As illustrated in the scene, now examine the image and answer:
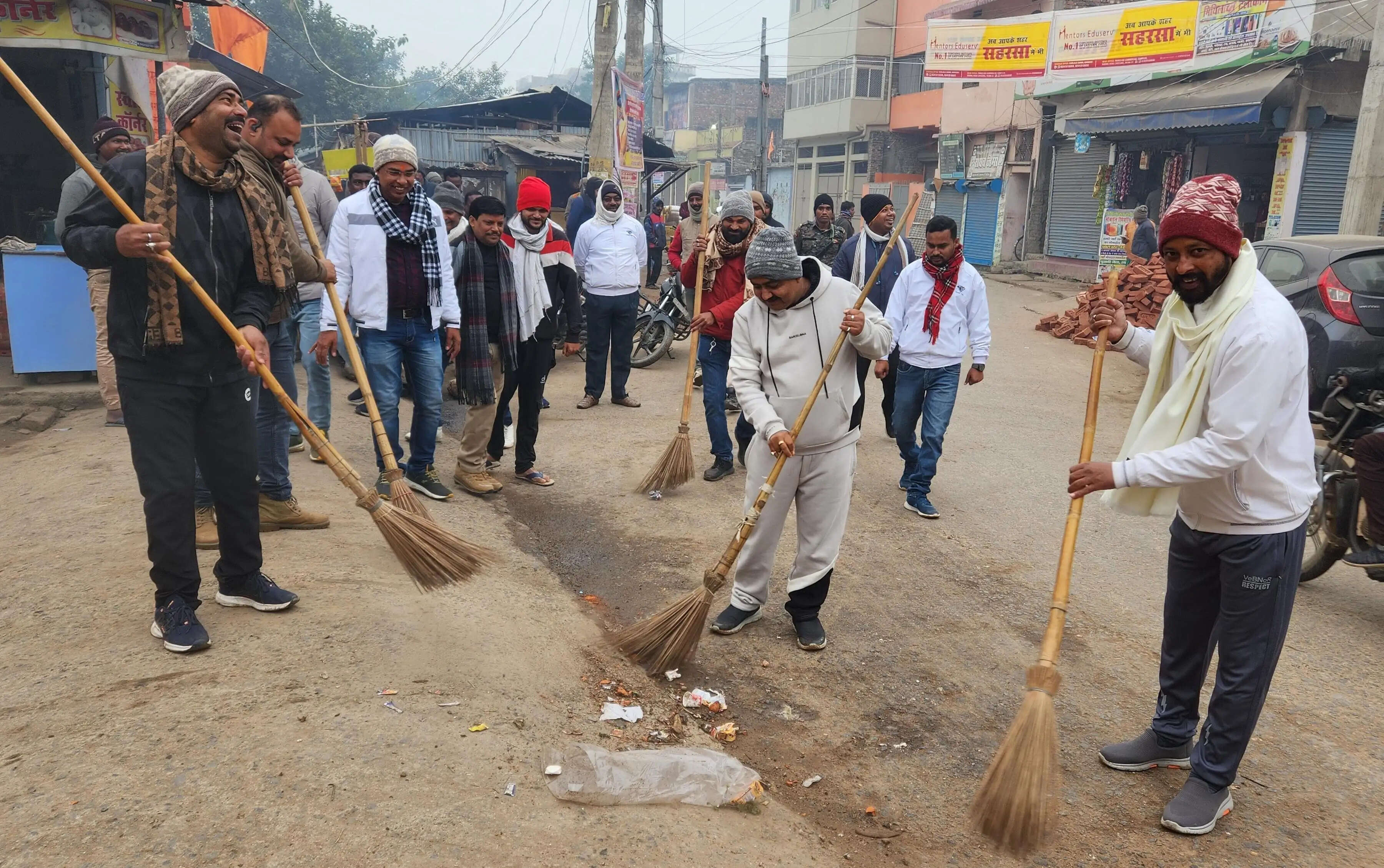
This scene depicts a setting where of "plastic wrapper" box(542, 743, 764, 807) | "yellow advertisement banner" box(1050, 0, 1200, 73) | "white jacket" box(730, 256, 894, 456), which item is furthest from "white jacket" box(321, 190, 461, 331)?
"yellow advertisement banner" box(1050, 0, 1200, 73)

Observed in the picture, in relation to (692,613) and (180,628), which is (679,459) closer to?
(692,613)

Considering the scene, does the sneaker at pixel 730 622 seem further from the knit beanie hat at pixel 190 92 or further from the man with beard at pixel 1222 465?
the knit beanie hat at pixel 190 92

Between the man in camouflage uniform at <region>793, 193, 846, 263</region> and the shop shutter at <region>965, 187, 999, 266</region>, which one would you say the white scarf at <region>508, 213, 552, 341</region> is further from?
the shop shutter at <region>965, 187, 999, 266</region>

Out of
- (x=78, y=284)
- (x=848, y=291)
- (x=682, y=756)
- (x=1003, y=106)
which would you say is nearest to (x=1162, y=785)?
(x=682, y=756)

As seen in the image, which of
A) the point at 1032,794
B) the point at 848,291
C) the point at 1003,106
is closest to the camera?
the point at 1032,794

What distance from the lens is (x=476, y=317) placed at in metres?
5.83

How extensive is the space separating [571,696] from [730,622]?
987 mm

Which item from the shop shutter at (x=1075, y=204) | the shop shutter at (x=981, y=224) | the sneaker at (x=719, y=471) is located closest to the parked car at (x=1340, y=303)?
the sneaker at (x=719, y=471)

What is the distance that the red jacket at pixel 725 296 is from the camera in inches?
249

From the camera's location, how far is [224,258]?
3502mm

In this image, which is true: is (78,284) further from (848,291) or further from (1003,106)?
(1003,106)

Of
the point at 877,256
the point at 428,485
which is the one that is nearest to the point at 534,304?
the point at 428,485

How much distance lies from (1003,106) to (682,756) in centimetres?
2609

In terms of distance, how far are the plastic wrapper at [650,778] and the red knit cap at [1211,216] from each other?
202 centimetres
